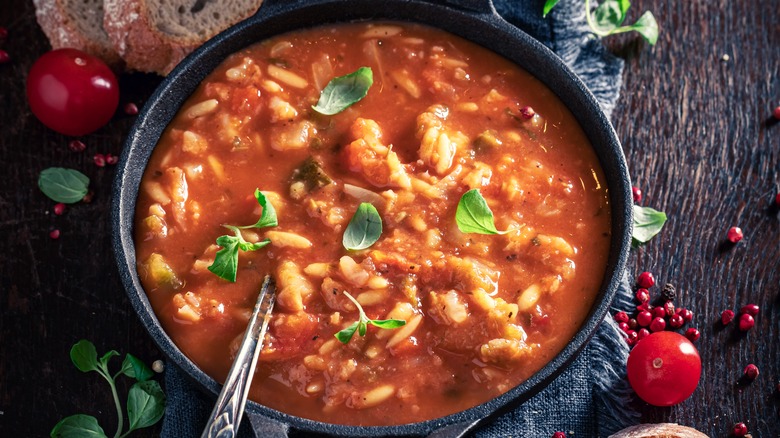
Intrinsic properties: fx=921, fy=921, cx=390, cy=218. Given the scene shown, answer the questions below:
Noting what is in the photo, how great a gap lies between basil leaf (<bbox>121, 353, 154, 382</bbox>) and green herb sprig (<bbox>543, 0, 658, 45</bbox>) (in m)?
2.72

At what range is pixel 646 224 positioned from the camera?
4637mm

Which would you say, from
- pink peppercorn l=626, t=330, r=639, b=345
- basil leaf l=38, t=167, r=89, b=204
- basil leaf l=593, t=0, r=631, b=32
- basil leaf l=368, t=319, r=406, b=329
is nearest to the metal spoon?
basil leaf l=368, t=319, r=406, b=329

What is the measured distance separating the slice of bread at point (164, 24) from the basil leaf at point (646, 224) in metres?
2.27

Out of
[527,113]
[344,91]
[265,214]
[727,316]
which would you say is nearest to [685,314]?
[727,316]

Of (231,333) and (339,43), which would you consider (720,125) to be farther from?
(231,333)

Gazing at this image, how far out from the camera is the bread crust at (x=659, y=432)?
414 cm

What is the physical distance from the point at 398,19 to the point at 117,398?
7.53 feet

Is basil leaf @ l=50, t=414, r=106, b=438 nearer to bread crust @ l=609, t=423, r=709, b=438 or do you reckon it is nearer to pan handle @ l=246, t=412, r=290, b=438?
pan handle @ l=246, t=412, r=290, b=438

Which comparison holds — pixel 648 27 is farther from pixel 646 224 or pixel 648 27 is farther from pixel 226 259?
pixel 226 259

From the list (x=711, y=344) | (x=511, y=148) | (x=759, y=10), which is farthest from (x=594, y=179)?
(x=759, y=10)

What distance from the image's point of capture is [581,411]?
14.4 ft

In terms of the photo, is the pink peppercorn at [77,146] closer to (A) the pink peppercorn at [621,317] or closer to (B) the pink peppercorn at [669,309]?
(A) the pink peppercorn at [621,317]

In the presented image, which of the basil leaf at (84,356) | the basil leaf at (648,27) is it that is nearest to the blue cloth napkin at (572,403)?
the basil leaf at (84,356)

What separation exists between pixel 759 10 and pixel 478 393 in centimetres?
287
